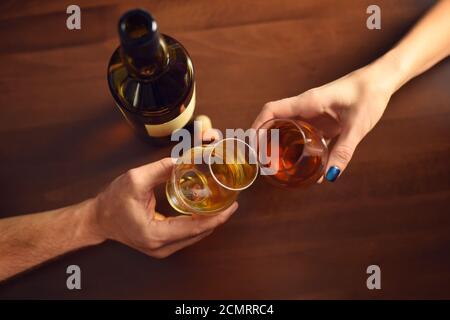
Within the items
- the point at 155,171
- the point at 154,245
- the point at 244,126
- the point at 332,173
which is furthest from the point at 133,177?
the point at 332,173

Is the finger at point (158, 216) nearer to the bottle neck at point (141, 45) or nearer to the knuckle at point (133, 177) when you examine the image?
the knuckle at point (133, 177)

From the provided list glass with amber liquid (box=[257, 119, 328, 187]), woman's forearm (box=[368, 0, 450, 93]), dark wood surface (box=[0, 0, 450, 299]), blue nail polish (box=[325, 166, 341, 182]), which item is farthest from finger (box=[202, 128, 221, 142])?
woman's forearm (box=[368, 0, 450, 93])

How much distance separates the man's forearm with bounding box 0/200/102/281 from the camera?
0.83m

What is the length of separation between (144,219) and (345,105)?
0.48 m

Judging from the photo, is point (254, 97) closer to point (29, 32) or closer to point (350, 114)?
point (350, 114)

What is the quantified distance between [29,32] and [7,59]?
3.1 inches

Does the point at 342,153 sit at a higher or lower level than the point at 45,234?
higher

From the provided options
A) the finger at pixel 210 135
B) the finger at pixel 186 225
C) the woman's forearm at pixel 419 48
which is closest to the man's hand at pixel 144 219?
the finger at pixel 186 225

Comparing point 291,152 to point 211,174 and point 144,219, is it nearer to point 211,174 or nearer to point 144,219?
point 211,174

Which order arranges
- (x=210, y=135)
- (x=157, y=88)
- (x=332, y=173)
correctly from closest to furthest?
(x=157, y=88)
(x=332, y=173)
(x=210, y=135)

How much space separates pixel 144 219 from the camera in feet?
2.55

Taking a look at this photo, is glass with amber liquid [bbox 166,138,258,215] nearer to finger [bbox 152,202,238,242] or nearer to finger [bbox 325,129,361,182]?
finger [bbox 152,202,238,242]

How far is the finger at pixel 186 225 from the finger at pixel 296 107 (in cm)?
20
